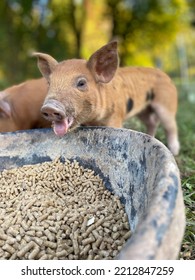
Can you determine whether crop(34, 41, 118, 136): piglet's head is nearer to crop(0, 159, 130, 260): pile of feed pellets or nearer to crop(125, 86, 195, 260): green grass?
crop(0, 159, 130, 260): pile of feed pellets

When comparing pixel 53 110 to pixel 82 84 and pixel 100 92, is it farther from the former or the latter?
pixel 100 92

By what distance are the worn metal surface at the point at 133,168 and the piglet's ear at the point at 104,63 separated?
1.56ft

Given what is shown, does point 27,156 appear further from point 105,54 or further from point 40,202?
Answer: point 105,54

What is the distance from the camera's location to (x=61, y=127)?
9.53 feet

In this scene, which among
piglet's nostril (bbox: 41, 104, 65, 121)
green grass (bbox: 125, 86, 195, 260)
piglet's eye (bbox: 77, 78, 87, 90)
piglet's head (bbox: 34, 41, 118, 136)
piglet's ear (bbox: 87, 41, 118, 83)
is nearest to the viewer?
green grass (bbox: 125, 86, 195, 260)

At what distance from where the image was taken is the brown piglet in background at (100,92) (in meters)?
2.90

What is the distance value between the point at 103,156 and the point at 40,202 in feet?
1.65

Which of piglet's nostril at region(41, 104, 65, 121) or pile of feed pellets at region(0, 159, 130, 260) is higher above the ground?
piglet's nostril at region(41, 104, 65, 121)

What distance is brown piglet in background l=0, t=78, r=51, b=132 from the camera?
3773 mm

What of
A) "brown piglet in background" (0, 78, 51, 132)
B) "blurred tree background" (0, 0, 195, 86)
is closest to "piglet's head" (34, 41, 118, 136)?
"brown piglet in background" (0, 78, 51, 132)

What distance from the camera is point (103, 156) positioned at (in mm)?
2947

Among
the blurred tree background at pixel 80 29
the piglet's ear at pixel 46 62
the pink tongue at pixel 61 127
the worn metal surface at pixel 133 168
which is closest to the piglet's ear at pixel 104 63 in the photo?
the piglet's ear at pixel 46 62

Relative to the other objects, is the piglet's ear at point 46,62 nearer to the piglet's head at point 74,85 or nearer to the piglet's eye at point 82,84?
the piglet's head at point 74,85

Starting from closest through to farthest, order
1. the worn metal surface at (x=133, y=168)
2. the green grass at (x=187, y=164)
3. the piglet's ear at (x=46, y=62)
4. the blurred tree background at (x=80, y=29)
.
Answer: the worn metal surface at (x=133, y=168) → the green grass at (x=187, y=164) → the piglet's ear at (x=46, y=62) → the blurred tree background at (x=80, y=29)
